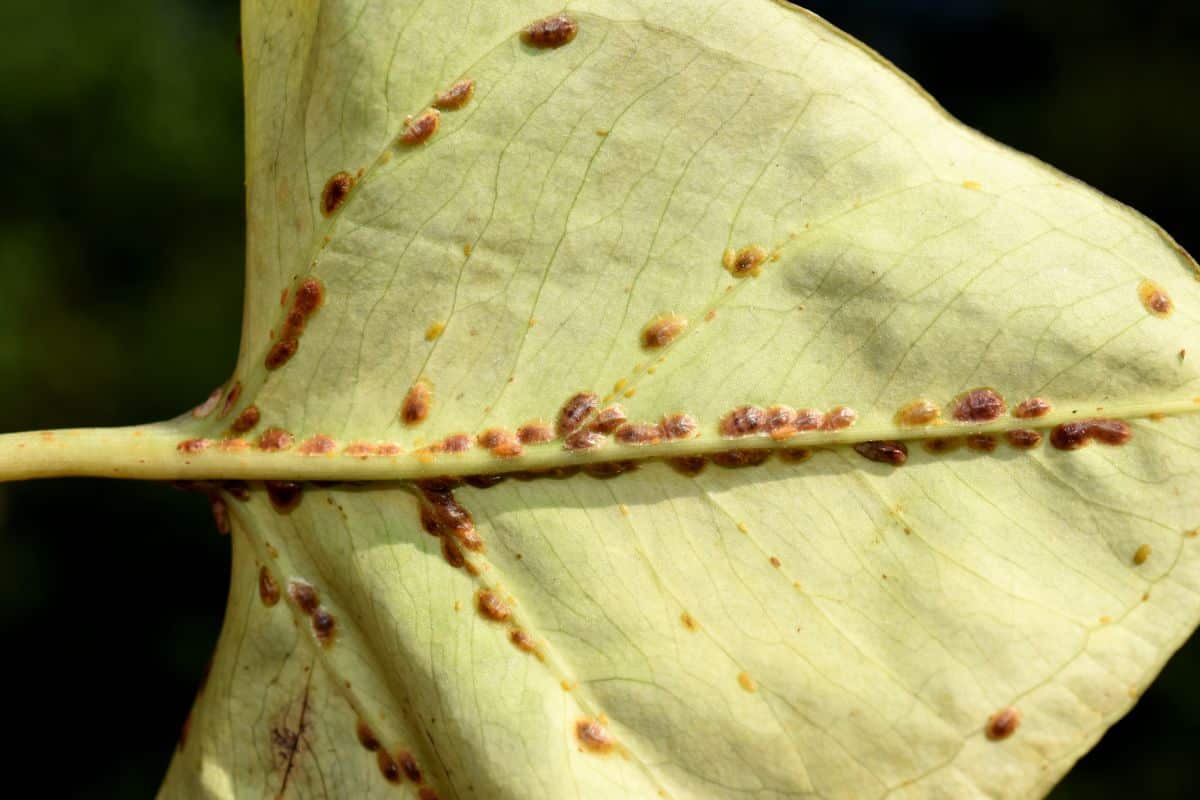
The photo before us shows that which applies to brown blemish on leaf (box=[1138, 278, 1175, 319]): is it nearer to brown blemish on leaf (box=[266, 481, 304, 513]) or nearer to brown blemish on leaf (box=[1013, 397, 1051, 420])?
brown blemish on leaf (box=[1013, 397, 1051, 420])

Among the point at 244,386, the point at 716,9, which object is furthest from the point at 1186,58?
the point at 244,386

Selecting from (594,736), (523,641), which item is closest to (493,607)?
(523,641)

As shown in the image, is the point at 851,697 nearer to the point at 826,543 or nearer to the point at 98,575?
the point at 826,543

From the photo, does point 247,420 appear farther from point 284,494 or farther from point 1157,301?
point 1157,301

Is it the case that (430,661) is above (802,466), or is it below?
below

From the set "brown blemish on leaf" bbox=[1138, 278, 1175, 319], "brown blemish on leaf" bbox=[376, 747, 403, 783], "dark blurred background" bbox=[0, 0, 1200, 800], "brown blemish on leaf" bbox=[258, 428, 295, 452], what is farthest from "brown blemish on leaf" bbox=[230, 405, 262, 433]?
"dark blurred background" bbox=[0, 0, 1200, 800]

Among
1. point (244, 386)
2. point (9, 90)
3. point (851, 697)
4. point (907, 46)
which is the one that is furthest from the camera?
point (907, 46)

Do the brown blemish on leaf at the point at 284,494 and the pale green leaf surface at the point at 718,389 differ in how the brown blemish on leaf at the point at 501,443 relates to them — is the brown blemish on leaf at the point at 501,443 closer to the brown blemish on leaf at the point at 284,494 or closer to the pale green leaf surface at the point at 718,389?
the pale green leaf surface at the point at 718,389
